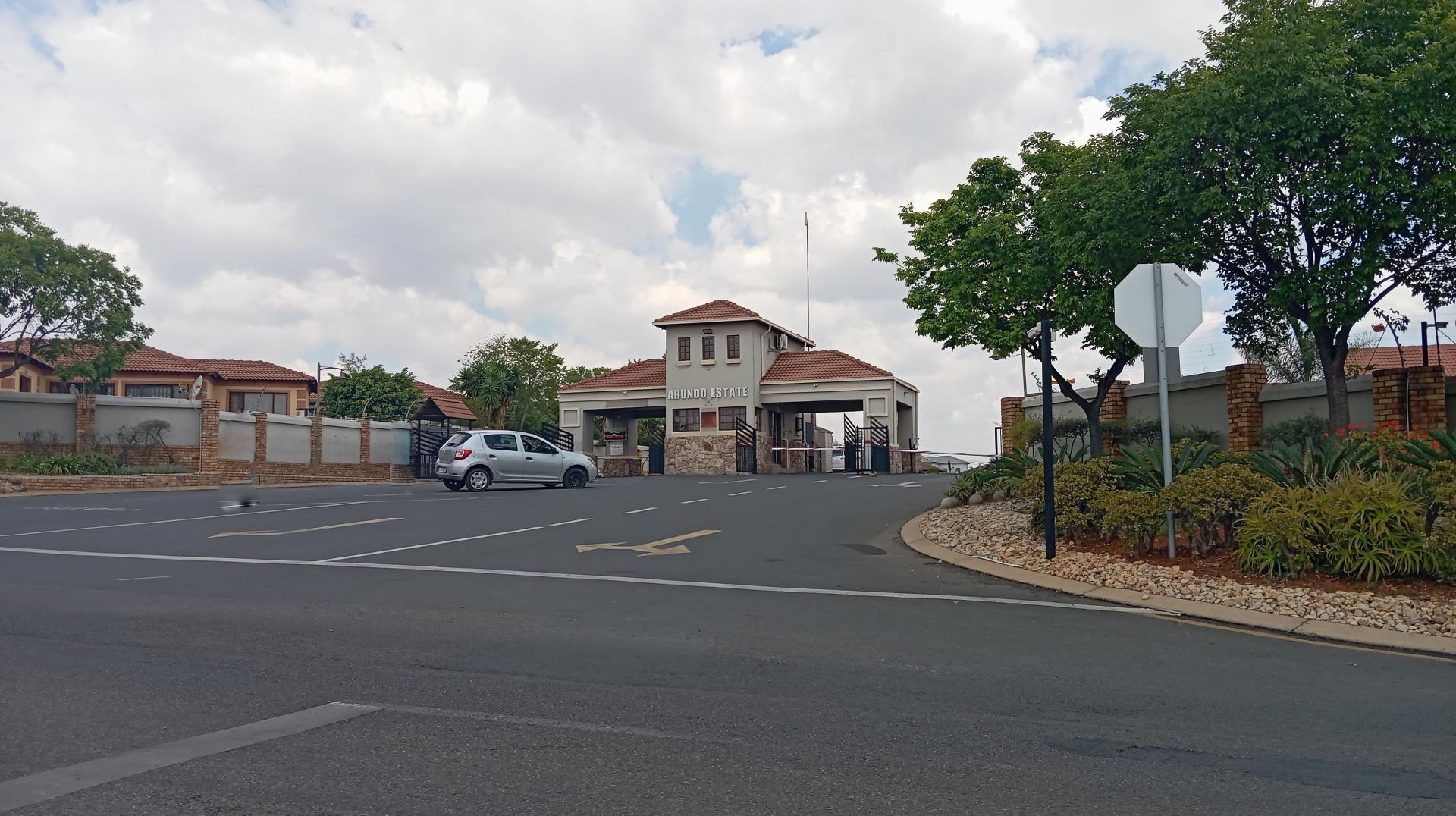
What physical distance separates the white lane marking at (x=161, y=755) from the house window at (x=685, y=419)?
4375 centimetres

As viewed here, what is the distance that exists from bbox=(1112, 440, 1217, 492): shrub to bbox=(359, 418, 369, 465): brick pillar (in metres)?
36.4

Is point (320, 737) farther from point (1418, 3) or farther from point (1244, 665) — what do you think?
point (1418, 3)

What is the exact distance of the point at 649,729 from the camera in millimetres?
5340

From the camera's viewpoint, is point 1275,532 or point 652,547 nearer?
point 1275,532

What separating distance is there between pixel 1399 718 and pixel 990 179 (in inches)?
954

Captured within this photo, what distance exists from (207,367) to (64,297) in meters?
31.7

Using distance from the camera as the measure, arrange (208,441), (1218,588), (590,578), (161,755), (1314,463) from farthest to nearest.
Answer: (208,441)
(1314,463)
(590,578)
(1218,588)
(161,755)

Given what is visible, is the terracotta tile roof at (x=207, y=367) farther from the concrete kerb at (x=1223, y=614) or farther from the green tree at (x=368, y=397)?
the concrete kerb at (x=1223, y=614)

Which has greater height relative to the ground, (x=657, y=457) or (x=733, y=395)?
(x=733, y=395)

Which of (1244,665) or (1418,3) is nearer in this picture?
(1244,665)

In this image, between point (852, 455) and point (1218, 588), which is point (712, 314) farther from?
point (1218, 588)

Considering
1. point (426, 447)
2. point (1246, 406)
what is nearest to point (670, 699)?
point (1246, 406)

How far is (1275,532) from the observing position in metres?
9.54

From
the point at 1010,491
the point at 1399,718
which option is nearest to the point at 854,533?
the point at 1010,491
